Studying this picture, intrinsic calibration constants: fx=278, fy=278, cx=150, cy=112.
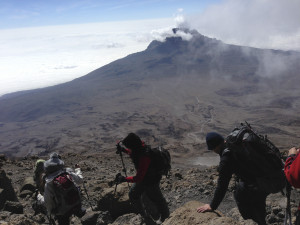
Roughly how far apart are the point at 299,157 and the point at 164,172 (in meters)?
2.10

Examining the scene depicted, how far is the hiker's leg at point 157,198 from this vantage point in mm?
4020

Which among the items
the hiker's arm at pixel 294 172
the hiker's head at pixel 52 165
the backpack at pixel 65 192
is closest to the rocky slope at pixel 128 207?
the backpack at pixel 65 192

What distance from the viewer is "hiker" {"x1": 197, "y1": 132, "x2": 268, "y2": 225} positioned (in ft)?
9.95

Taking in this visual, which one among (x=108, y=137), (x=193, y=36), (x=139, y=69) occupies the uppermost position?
(x=193, y=36)

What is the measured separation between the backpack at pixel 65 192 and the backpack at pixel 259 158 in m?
2.15

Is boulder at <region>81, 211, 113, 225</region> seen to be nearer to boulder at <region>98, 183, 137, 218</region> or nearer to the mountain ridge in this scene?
boulder at <region>98, 183, 137, 218</region>

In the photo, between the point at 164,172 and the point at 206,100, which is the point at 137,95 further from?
the point at 164,172

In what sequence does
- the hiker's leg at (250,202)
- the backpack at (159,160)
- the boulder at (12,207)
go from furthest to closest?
the boulder at (12,207), the backpack at (159,160), the hiker's leg at (250,202)

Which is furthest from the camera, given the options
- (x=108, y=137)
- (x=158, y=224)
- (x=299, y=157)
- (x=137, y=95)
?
(x=137, y=95)

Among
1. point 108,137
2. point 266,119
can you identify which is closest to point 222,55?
point 266,119

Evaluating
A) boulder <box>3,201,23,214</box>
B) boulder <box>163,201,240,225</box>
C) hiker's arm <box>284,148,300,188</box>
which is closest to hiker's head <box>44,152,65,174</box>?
boulder <box>163,201,240,225</box>

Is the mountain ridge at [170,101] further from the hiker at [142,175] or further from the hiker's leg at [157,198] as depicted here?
the hiker at [142,175]

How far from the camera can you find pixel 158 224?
4.29 metres

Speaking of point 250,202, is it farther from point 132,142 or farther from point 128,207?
point 128,207
